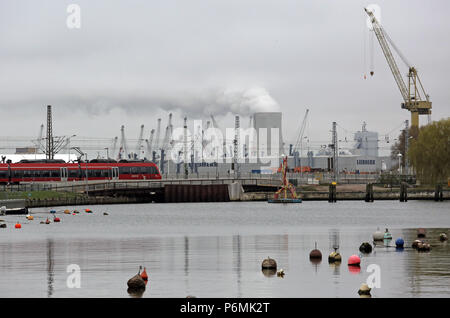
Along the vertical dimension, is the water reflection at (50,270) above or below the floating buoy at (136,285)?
below

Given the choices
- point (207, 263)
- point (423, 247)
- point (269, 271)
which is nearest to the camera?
point (269, 271)

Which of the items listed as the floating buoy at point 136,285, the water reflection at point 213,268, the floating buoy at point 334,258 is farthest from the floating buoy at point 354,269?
the floating buoy at point 136,285

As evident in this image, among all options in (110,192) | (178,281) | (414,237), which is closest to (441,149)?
(110,192)

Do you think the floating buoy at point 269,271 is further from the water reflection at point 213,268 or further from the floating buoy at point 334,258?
the floating buoy at point 334,258

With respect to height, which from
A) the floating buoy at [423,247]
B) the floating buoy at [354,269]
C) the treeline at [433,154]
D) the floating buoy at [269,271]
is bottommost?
the floating buoy at [354,269]

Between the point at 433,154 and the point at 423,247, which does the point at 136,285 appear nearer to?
the point at 423,247

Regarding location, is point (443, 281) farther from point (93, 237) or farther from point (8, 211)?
point (8, 211)

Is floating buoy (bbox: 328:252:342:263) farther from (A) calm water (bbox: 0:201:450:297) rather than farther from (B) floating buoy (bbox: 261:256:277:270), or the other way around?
(B) floating buoy (bbox: 261:256:277:270)

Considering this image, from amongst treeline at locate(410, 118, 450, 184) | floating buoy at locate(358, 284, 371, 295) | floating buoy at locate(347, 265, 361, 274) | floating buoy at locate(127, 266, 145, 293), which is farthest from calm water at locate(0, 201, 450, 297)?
treeline at locate(410, 118, 450, 184)

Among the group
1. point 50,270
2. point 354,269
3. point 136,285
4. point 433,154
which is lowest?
point 354,269

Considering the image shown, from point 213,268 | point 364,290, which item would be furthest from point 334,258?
point 364,290

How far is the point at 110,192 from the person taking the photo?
19525cm
